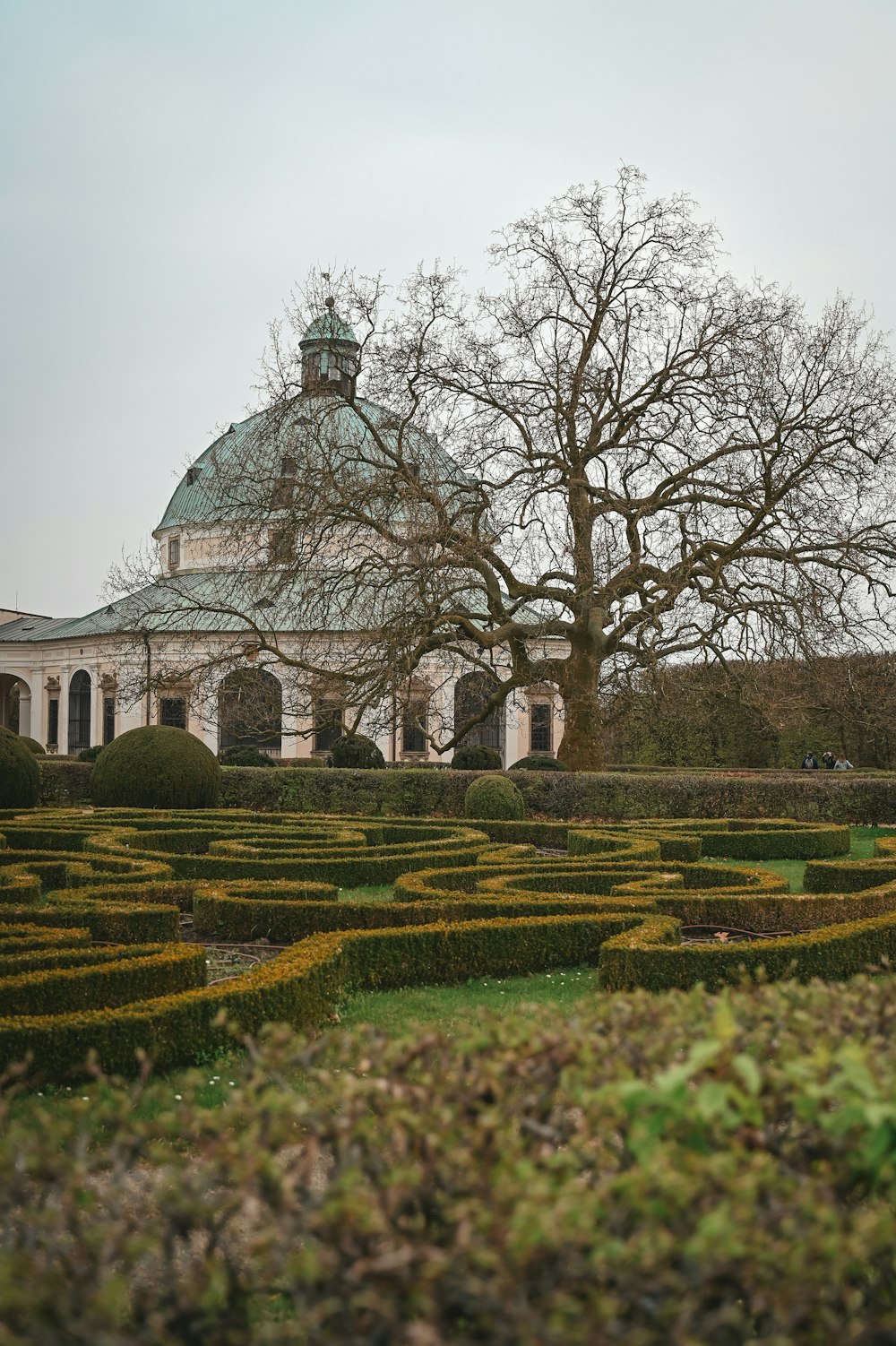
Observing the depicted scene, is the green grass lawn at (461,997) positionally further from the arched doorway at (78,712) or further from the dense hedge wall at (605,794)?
the arched doorway at (78,712)

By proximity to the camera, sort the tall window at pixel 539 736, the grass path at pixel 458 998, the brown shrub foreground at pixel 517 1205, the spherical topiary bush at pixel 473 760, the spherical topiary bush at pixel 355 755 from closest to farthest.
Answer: the brown shrub foreground at pixel 517 1205, the grass path at pixel 458 998, the spherical topiary bush at pixel 355 755, the spherical topiary bush at pixel 473 760, the tall window at pixel 539 736

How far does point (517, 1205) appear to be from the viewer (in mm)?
2369

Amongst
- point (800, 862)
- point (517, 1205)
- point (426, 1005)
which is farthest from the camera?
point (800, 862)

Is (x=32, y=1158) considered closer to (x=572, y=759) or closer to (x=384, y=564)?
(x=384, y=564)

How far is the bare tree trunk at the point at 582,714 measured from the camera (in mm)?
22516

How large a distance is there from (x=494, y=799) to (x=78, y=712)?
36433mm

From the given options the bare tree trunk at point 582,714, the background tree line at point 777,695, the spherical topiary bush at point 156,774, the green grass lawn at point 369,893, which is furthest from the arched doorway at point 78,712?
the green grass lawn at point 369,893

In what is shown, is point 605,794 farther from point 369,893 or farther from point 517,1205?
point 517,1205

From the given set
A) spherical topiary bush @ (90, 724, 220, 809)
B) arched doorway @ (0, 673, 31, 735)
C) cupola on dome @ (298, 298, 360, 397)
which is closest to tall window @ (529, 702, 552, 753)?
arched doorway @ (0, 673, 31, 735)

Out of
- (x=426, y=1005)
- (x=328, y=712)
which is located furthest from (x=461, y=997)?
(x=328, y=712)

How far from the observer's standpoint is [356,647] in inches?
825

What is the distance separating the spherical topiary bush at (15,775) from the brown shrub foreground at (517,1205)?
15.6 metres

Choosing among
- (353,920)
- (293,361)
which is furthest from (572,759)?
(353,920)

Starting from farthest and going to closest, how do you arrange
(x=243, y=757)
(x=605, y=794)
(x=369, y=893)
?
(x=243, y=757)
(x=605, y=794)
(x=369, y=893)
